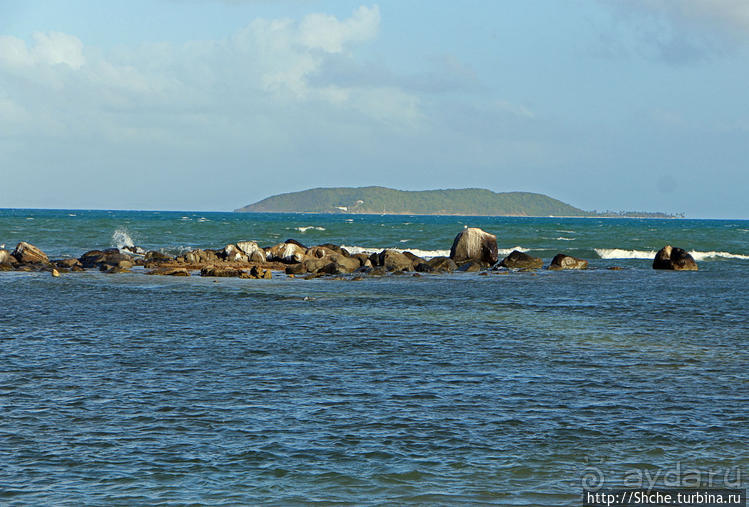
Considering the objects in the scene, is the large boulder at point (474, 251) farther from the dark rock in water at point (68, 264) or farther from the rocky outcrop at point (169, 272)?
the dark rock in water at point (68, 264)

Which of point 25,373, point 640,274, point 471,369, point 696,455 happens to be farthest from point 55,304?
point 640,274

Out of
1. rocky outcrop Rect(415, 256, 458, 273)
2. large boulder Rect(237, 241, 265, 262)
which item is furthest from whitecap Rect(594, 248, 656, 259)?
large boulder Rect(237, 241, 265, 262)

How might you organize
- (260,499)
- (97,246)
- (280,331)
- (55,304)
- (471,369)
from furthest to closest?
1. (97,246)
2. (55,304)
3. (280,331)
4. (471,369)
5. (260,499)

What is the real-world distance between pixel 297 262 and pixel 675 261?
19.5m

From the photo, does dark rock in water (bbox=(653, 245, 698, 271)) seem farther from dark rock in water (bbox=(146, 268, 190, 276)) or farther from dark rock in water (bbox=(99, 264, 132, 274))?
dark rock in water (bbox=(99, 264, 132, 274))

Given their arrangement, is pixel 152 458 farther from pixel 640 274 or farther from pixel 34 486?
pixel 640 274

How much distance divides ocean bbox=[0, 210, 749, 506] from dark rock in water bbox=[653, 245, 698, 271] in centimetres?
1851

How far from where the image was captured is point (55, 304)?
72.1ft

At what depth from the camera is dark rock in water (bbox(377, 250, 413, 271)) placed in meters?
37.5

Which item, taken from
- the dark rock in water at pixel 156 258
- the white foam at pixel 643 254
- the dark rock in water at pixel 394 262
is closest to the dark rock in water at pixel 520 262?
the dark rock in water at pixel 394 262

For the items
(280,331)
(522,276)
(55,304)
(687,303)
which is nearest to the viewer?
(280,331)

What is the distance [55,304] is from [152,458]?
1532 cm

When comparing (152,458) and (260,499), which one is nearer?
(260,499)

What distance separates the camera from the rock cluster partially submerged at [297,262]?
35.4 m
